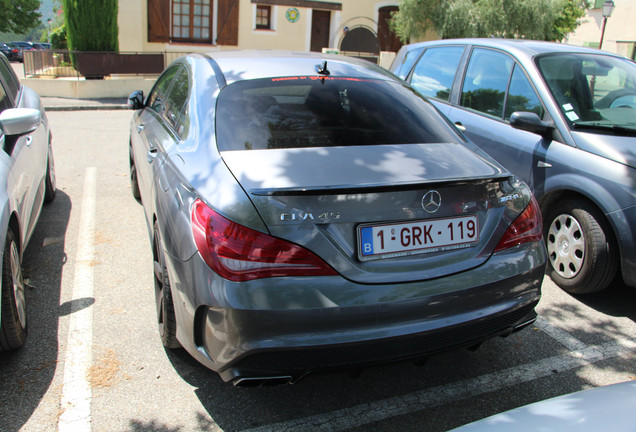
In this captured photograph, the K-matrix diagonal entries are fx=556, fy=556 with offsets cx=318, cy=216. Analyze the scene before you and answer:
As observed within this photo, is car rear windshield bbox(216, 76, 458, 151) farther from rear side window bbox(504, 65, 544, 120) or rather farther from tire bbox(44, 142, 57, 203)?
tire bbox(44, 142, 57, 203)

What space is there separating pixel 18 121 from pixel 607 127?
401 cm

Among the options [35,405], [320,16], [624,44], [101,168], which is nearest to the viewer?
[35,405]

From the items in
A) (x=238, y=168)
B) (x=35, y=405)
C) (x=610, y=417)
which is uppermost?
(x=238, y=168)

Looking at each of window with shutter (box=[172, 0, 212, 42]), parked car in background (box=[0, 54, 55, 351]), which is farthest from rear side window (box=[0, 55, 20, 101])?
window with shutter (box=[172, 0, 212, 42])

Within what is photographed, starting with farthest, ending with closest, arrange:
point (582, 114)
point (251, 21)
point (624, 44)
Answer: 1. point (624, 44)
2. point (251, 21)
3. point (582, 114)

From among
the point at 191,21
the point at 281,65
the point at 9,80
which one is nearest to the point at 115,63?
the point at 191,21

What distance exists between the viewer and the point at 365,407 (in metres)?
2.77

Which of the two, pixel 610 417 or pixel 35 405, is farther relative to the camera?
pixel 35 405

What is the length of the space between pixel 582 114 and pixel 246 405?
329 centimetres

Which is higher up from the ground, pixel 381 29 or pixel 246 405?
pixel 381 29

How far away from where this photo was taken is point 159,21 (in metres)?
19.0

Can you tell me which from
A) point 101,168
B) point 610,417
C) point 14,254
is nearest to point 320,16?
point 101,168

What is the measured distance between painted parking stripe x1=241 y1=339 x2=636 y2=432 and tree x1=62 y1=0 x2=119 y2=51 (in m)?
15.6

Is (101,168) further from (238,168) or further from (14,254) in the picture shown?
(238,168)
